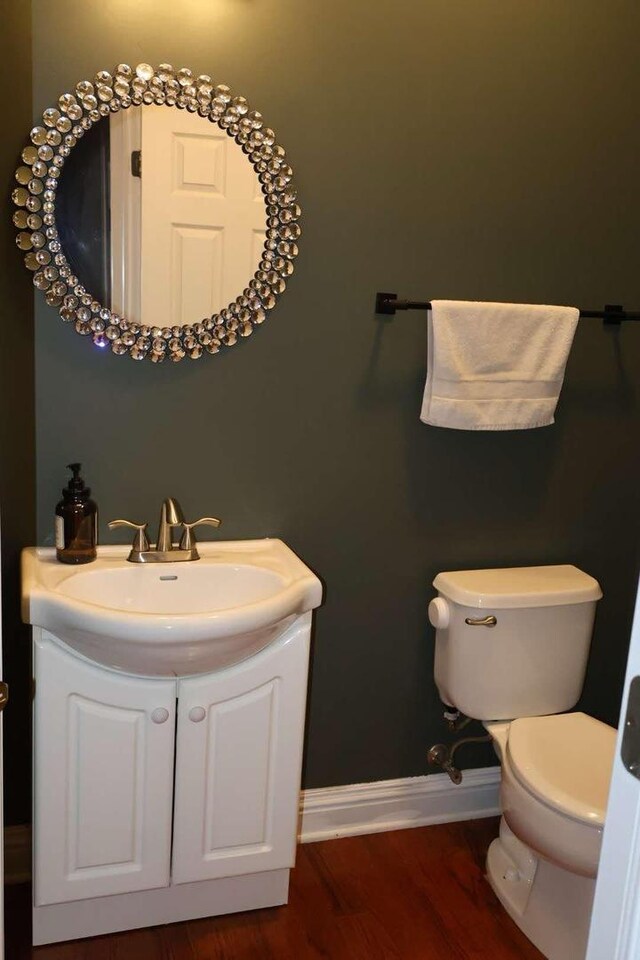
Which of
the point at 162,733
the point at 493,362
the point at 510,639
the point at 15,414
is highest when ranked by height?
the point at 493,362

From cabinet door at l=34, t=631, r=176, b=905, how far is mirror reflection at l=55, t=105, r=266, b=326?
77cm

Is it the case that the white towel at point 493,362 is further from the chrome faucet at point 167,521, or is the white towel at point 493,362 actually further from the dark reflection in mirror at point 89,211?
the dark reflection in mirror at point 89,211

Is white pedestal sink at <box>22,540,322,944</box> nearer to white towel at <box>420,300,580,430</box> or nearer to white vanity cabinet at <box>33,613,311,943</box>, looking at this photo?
white vanity cabinet at <box>33,613,311,943</box>

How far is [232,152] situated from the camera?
191cm

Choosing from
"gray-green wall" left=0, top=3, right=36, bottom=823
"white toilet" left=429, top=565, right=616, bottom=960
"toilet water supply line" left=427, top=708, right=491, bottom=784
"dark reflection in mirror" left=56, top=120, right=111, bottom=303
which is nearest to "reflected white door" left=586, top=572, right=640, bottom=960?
"white toilet" left=429, top=565, right=616, bottom=960

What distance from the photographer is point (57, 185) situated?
181 centimetres

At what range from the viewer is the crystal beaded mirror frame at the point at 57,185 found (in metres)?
1.79

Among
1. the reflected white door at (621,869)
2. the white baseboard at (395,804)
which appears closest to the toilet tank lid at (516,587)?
the white baseboard at (395,804)

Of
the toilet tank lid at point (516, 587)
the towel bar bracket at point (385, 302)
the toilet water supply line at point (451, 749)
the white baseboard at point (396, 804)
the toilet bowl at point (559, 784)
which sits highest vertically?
the towel bar bracket at point (385, 302)

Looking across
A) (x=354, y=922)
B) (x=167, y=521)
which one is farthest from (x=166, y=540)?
(x=354, y=922)

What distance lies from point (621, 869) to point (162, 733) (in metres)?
1.22

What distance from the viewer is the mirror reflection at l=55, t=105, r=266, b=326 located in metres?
1.84

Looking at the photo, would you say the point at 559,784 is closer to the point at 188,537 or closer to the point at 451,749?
the point at 451,749

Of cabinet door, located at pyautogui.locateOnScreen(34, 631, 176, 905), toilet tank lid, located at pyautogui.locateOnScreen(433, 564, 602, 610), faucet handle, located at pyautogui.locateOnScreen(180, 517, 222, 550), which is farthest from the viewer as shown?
toilet tank lid, located at pyautogui.locateOnScreen(433, 564, 602, 610)
